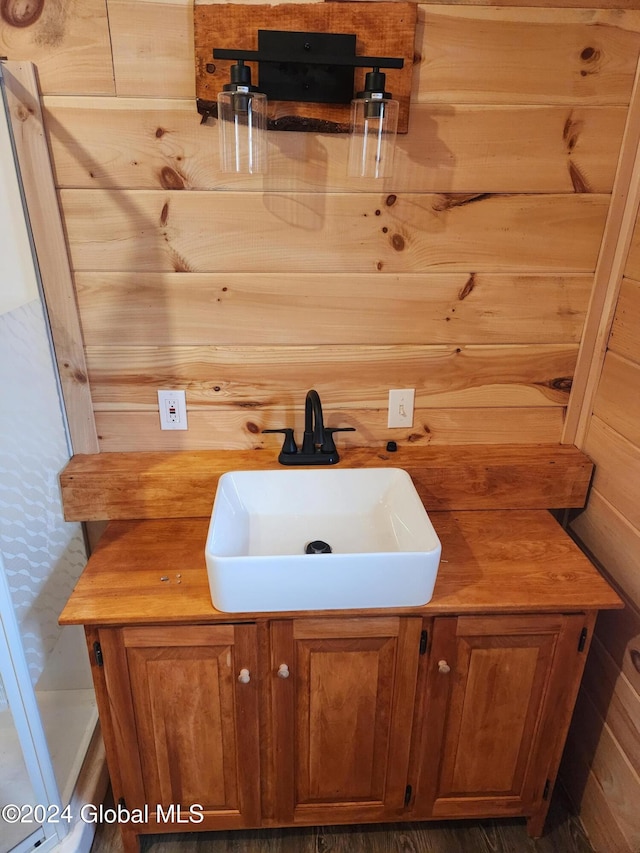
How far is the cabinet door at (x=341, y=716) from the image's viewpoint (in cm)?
123

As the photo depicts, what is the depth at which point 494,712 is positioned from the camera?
133 centimetres

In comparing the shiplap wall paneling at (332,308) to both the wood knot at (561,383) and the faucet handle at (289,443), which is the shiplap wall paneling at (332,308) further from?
the faucet handle at (289,443)

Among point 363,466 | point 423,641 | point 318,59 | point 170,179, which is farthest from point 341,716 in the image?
point 318,59

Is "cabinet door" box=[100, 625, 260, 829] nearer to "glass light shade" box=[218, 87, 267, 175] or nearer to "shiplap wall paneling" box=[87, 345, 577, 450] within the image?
"shiplap wall paneling" box=[87, 345, 577, 450]

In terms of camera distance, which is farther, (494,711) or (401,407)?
(401,407)

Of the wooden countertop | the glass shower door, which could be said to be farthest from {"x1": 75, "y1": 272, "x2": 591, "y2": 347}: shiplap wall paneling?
the glass shower door

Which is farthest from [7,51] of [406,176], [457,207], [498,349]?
[498,349]

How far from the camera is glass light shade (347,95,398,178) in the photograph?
121 cm

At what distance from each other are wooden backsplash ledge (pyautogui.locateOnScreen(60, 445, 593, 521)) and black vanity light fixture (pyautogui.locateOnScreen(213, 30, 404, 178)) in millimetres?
719

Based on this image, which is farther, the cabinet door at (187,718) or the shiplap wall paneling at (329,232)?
the shiplap wall paneling at (329,232)

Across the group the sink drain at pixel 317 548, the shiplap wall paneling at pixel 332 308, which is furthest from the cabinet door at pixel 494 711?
the shiplap wall paneling at pixel 332 308

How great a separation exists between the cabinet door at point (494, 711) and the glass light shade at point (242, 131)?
1094 millimetres

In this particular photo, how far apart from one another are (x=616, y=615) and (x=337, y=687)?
Result: 2.37 feet

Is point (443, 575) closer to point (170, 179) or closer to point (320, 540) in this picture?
point (320, 540)
